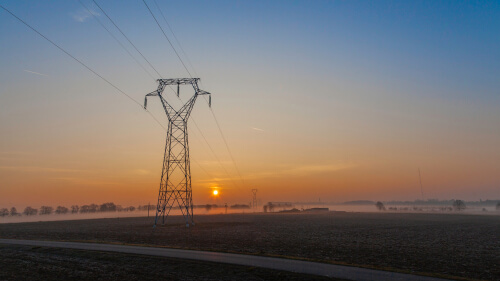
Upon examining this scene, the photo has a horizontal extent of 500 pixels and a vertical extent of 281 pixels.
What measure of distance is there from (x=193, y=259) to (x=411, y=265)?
16.6 m

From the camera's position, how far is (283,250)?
30531mm

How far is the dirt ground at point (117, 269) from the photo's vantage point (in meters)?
20.0

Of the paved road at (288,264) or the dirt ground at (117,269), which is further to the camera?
the dirt ground at (117,269)

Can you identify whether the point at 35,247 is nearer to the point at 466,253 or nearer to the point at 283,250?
the point at 283,250

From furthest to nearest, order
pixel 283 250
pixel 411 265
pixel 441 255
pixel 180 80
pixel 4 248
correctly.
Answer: pixel 180 80
pixel 4 248
pixel 283 250
pixel 441 255
pixel 411 265

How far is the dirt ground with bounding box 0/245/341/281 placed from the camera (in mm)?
19953

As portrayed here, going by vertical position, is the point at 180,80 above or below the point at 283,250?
above

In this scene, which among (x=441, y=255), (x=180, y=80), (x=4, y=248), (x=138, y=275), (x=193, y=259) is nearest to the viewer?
(x=138, y=275)

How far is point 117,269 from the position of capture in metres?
22.3

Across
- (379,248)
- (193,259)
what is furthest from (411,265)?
(193,259)

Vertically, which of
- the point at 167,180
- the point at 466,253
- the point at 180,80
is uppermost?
the point at 180,80

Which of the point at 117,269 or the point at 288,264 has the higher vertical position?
the point at 117,269

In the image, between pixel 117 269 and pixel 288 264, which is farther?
pixel 288 264

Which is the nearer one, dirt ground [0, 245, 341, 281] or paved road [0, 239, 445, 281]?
paved road [0, 239, 445, 281]
